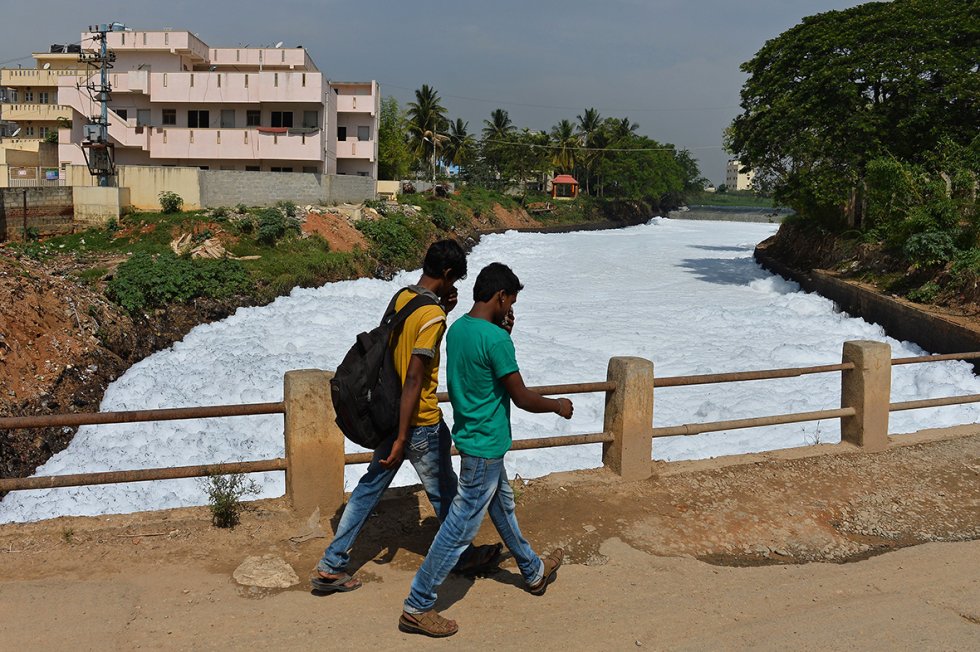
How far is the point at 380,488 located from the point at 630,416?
2.55 m

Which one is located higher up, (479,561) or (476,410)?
(476,410)

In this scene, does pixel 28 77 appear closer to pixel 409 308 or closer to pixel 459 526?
pixel 409 308

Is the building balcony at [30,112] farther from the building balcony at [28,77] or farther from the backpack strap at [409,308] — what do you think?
the backpack strap at [409,308]

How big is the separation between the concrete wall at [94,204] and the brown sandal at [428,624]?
2724cm

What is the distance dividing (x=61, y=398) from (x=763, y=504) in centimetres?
1218

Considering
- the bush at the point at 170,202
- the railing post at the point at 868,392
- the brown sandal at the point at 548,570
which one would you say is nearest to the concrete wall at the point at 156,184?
the bush at the point at 170,202

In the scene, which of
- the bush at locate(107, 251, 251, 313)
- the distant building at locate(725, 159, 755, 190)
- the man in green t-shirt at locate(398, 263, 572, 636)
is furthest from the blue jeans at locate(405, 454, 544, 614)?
the distant building at locate(725, 159, 755, 190)

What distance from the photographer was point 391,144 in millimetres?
57156

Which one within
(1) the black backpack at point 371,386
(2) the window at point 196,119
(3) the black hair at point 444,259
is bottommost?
(1) the black backpack at point 371,386

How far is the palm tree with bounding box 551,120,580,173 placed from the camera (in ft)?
268

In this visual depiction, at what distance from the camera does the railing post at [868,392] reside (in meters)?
7.32

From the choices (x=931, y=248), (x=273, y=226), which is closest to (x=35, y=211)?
(x=273, y=226)

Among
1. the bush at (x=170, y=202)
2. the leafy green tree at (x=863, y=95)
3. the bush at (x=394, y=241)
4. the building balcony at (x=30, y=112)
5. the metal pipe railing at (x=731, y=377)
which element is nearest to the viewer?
the metal pipe railing at (x=731, y=377)

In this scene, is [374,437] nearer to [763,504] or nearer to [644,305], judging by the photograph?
[763,504]
